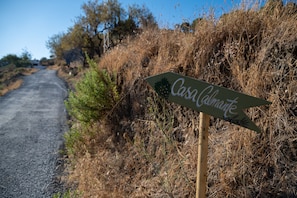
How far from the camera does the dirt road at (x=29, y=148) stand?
3070 mm

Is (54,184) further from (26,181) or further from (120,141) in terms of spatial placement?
(120,141)

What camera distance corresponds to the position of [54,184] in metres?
3.12

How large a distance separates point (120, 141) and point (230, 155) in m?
1.89

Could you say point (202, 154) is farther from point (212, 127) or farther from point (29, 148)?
point (29, 148)

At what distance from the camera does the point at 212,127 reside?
8.16 ft

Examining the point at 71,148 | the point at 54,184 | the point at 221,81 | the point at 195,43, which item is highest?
the point at 195,43

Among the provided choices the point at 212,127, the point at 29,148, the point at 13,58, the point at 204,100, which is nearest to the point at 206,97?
the point at 204,100

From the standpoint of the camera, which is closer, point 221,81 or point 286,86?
point 286,86

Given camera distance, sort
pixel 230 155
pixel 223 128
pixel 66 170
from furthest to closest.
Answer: pixel 66 170
pixel 223 128
pixel 230 155

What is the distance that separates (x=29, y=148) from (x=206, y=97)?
13.5 feet

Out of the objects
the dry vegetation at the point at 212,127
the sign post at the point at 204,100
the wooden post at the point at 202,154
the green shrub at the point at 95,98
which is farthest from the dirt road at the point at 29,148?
the sign post at the point at 204,100

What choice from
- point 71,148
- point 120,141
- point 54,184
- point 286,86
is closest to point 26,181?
point 54,184

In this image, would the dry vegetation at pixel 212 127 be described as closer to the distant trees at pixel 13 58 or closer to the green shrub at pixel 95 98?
the green shrub at pixel 95 98

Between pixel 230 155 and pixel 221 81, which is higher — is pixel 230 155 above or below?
below
